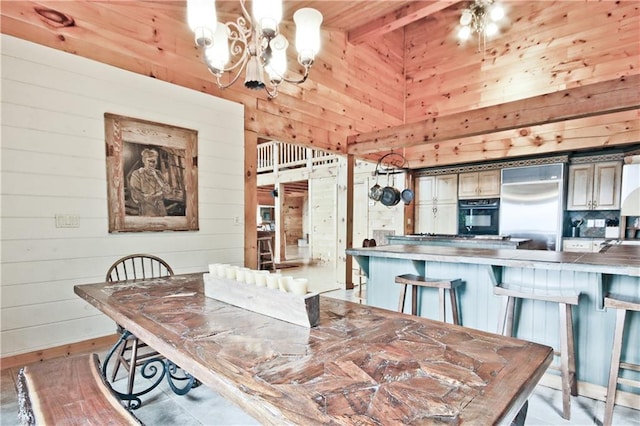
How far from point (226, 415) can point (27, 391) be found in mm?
1088

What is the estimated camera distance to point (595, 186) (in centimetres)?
498

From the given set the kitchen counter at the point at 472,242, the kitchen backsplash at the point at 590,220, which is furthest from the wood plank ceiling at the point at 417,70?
the kitchen counter at the point at 472,242

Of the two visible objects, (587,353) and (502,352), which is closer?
(502,352)

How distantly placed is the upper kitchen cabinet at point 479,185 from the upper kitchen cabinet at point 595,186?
1.09m

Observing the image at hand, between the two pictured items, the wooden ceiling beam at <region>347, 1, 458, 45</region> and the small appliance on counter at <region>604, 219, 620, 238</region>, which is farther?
the small appliance on counter at <region>604, 219, 620, 238</region>

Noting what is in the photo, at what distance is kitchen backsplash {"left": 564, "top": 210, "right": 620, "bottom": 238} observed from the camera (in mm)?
4977

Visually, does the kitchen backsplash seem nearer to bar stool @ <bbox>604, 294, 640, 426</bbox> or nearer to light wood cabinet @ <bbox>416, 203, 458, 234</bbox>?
light wood cabinet @ <bbox>416, 203, 458, 234</bbox>

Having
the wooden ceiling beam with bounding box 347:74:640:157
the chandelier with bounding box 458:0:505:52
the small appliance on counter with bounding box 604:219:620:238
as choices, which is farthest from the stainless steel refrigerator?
the chandelier with bounding box 458:0:505:52

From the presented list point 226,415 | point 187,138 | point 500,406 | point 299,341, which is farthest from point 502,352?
point 187,138

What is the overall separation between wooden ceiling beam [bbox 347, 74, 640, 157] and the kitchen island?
159 centimetres

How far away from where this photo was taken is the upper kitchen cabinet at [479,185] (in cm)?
587

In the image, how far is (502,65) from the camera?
18.9 feet

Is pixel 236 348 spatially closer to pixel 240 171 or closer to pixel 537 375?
pixel 537 375

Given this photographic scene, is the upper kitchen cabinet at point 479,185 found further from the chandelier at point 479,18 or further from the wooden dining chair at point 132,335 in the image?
the wooden dining chair at point 132,335
